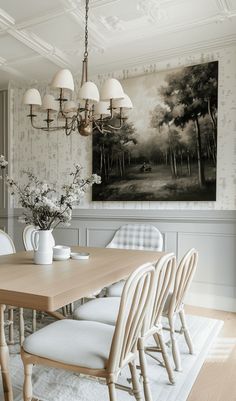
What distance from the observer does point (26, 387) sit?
1.51 m

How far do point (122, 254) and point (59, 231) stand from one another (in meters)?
2.00

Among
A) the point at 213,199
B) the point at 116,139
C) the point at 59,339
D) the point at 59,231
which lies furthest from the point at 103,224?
the point at 59,339

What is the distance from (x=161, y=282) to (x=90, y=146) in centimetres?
279

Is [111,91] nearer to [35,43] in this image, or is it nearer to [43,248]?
[43,248]

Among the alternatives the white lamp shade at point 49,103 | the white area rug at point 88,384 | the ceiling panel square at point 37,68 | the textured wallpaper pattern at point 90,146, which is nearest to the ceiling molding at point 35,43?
the ceiling panel square at point 37,68

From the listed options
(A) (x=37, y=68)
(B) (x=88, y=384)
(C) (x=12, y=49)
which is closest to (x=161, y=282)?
(B) (x=88, y=384)

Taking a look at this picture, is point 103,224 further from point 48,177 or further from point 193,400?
point 193,400

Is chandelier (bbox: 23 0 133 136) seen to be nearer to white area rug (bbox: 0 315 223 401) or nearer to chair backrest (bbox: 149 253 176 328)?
chair backrest (bbox: 149 253 176 328)

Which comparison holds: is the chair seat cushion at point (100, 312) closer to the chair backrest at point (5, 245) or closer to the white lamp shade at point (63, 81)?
the chair backrest at point (5, 245)

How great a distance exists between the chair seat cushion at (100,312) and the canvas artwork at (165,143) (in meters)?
1.82

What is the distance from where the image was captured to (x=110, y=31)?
3219mm

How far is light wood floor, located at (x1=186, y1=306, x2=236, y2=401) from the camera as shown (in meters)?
1.91

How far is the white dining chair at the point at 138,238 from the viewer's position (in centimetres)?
362

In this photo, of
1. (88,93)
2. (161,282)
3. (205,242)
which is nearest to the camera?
(161,282)
